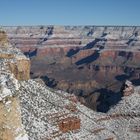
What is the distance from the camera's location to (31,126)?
34906 millimetres

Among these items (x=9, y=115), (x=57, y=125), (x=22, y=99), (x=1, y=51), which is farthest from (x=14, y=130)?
(x=1, y=51)

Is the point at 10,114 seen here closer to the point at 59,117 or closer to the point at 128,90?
the point at 59,117

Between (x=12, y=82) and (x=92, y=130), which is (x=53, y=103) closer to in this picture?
(x=92, y=130)

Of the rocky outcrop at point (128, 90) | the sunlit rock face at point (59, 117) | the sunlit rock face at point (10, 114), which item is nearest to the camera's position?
the sunlit rock face at point (10, 114)

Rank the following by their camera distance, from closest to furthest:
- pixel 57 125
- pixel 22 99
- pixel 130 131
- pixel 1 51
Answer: pixel 57 125
pixel 22 99
pixel 1 51
pixel 130 131

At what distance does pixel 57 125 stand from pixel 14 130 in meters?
26.6

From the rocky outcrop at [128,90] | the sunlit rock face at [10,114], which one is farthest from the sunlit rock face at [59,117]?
the sunlit rock face at [10,114]

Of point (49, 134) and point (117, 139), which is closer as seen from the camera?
point (49, 134)

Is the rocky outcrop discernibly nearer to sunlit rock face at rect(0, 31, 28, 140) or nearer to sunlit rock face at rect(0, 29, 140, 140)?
sunlit rock face at rect(0, 29, 140, 140)

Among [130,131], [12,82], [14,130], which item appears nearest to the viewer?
[14,130]

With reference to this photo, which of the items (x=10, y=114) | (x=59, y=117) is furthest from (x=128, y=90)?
(x=10, y=114)

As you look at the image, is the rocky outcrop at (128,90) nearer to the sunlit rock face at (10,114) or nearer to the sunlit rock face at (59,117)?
the sunlit rock face at (59,117)

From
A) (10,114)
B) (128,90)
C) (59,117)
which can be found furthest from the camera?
(128,90)

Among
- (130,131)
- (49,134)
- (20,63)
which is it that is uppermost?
(20,63)
